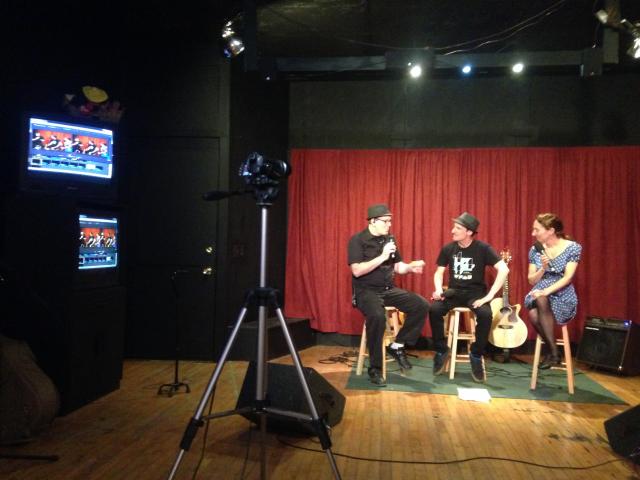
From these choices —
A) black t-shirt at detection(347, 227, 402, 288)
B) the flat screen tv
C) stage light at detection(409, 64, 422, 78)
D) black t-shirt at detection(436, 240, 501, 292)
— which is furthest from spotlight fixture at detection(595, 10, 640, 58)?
the flat screen tv

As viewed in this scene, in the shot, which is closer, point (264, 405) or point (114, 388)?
point (264, 405)

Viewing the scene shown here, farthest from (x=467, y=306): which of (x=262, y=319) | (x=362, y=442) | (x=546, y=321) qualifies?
(x=262, y=319)

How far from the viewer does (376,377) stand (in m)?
4.34

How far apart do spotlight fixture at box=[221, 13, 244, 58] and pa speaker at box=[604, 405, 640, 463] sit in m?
3.89

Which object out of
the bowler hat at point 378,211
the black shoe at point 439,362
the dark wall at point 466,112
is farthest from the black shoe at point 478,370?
the dark wall at point 466,112

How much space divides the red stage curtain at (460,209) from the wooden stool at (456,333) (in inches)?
26.3

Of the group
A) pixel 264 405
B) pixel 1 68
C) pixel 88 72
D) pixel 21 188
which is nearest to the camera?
pixel 264 405

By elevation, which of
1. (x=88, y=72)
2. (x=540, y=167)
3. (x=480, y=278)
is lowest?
(x=480, y=278)

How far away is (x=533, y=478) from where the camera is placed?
257 cm

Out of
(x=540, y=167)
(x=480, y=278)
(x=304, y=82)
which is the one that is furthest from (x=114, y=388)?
(x=540, y=167)

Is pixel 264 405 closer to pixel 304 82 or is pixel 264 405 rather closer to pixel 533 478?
pixel 533 478

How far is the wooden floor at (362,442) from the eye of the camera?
2619 millimetres

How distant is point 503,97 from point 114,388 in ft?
15.8

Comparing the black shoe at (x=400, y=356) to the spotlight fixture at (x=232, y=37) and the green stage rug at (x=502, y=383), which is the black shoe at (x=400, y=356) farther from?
the spotlight fixture at (x=232, y=37)
